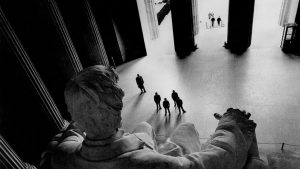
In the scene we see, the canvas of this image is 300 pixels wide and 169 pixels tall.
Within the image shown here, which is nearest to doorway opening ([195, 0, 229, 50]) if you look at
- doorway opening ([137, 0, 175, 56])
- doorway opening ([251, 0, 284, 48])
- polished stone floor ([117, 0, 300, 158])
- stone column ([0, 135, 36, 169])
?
polished stone floor ([117, 0, 300, 158])

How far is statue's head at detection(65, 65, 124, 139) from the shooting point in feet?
7.26

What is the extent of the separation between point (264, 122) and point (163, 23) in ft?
52.7

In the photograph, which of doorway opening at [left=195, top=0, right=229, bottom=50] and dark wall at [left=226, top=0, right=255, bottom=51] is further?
doorway opening at [left=195, top=0, right=229, bottom=50]

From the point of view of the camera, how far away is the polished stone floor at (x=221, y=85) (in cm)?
917

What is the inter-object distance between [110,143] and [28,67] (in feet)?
20.0

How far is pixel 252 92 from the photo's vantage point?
1057 cm

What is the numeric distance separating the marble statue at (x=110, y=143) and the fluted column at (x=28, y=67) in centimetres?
522

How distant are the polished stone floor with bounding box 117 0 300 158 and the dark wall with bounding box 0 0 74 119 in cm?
331

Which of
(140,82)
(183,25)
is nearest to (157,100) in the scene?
(140,82)

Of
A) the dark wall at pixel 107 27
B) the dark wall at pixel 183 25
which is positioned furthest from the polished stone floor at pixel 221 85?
the dark wall at pixel 107 27

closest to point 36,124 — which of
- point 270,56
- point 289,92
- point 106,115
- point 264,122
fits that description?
point 106,115

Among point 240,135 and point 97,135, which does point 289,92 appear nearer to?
point 240,135

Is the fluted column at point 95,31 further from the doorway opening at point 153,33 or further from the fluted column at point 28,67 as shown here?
the fluted column at point 28,67

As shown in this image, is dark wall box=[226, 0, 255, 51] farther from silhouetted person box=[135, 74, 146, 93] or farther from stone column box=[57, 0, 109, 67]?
stone column box=[57, 0, 109, 67]
